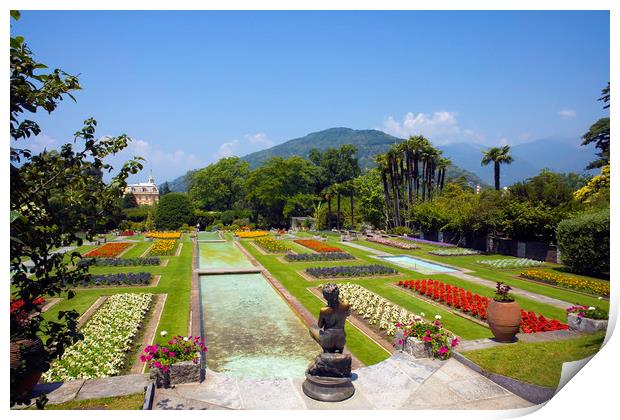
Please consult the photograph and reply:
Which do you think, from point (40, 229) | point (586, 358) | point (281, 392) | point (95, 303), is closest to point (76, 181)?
point (40, 229)

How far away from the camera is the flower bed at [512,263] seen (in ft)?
85.5

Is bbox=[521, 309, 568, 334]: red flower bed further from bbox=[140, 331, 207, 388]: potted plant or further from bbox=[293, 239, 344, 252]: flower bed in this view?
bbox=[293, 239, 344, 252]: flower bed

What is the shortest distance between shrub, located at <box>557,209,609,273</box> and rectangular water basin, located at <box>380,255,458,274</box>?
6119 millimetres

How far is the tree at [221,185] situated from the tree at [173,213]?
846 inches

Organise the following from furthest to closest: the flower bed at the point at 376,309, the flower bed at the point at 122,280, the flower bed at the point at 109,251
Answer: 1. the flower bed at the point at 109,251
2. the flower bed at the point at 122,280
3. the flower bed at the point at 376,309

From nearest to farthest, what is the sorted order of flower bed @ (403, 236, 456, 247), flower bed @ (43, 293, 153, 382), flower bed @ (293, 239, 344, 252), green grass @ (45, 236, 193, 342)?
flower bed @ (43, 293, 153, 382) < green grass @ (45, 236, 193, 342) < flower bed @ (293, 239, 344, 252) < flower bed @ (403, 236, 456, 247)

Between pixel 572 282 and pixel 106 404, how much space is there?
65.5 ft

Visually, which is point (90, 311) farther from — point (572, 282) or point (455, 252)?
point (455, 252)

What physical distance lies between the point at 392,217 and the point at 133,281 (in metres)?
37.7

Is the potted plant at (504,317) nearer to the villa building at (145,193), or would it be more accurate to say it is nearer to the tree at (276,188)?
the tree at (276,188)

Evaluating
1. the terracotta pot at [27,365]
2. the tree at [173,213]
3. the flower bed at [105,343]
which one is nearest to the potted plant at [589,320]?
the flower bed at [105,343]

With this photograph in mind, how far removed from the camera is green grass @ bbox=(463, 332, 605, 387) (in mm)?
9160

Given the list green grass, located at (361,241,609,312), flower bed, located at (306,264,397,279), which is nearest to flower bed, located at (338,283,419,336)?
flower bed, located at (306,264,397,279)

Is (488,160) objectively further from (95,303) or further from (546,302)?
(95,303)
